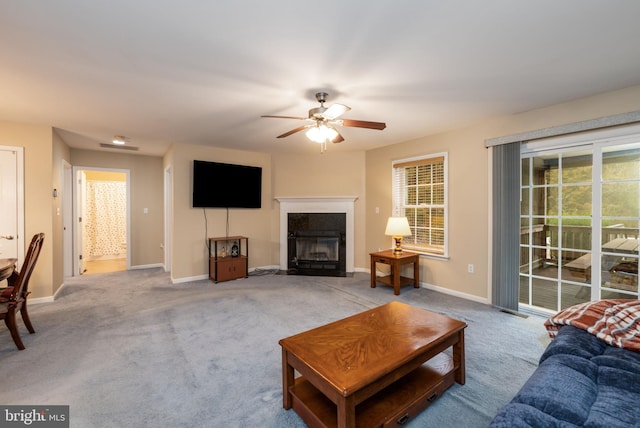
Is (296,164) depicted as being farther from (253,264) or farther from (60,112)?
(60,112)

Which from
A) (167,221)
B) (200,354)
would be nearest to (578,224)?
(200,354)

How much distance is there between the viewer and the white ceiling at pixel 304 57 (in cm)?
164

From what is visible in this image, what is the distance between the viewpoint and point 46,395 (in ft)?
6.23

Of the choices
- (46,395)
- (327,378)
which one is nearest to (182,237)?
(46,395)

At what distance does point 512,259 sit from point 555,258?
401 mm

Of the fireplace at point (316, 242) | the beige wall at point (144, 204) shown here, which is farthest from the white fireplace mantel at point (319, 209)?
the beige wall at point (144, 204)

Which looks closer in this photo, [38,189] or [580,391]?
[580,391]

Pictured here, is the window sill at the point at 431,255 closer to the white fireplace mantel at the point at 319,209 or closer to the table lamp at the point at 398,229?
the table lamp at the point at 398,229

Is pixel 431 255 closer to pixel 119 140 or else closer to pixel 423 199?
pixel 423 199

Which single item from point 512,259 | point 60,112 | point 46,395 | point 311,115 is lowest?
point 46,395

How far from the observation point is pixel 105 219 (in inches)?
273

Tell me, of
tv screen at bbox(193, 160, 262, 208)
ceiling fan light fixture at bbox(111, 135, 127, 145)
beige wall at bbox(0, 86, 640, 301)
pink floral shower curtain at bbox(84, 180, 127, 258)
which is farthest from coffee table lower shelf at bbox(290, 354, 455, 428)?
pink floral shower curtain at bbox(84, 180, 127, 258)

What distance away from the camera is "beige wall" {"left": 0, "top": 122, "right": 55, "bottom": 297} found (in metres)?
3.66

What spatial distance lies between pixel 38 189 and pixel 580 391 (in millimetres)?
5502
